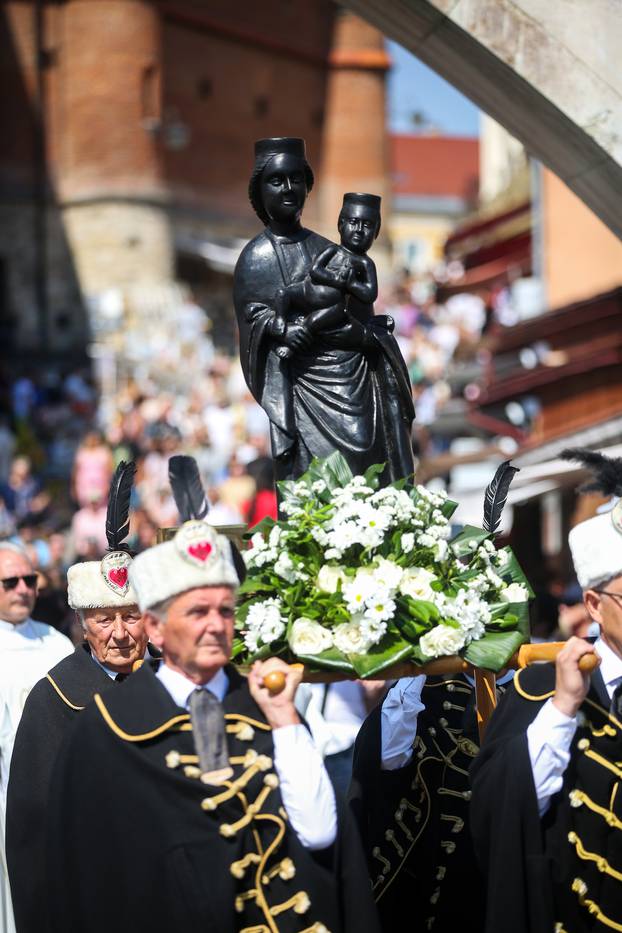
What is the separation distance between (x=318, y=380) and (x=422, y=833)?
1.73 meters

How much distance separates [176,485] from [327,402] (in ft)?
5.04

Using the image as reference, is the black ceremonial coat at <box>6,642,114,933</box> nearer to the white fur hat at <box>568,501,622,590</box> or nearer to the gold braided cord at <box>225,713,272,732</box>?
the gold braided cord at <box>225,713,272,732</box>

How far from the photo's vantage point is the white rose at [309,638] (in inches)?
192

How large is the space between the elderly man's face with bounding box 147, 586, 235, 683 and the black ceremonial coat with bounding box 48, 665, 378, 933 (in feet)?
0.54

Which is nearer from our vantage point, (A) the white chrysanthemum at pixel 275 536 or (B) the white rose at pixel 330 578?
(B) the white rose at pixel 330 578

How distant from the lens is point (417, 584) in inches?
199

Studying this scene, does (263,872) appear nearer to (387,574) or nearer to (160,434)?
(387,574)

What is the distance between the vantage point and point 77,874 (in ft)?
14.4

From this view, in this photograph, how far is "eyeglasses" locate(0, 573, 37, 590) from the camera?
23.4 feet

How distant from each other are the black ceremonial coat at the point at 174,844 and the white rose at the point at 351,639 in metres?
0.51

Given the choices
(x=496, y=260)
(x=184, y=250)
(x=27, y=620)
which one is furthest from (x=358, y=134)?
(x=27, y=620)

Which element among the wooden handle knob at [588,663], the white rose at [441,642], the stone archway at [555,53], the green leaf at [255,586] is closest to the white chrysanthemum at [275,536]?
the green leaf at [255,586]

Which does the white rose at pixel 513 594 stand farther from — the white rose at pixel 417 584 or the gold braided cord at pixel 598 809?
the gold braided cord at pixel 598 809

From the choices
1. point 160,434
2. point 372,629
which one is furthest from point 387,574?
point 160,434
